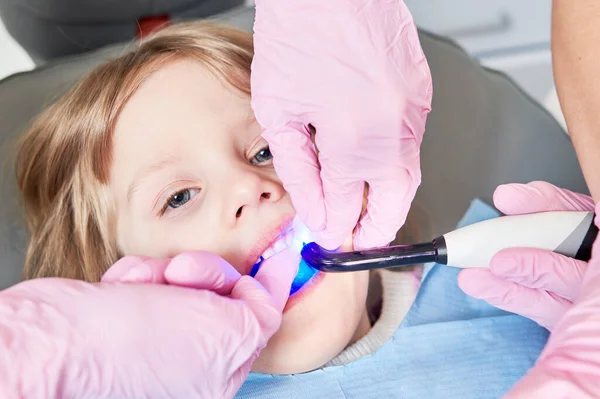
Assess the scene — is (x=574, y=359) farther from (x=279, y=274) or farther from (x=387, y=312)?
(x=387, y=312)

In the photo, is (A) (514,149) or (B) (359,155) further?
(A) (514,149)

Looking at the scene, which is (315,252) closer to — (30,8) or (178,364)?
(178,364)

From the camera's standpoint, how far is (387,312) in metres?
1.26

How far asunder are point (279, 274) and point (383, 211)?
0.19 meters

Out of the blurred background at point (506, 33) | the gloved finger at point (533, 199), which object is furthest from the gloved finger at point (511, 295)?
the blurred background at point (506, 33)

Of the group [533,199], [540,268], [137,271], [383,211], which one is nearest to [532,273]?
[540,268]

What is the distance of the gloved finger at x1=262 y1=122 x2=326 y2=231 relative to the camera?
2.94ft

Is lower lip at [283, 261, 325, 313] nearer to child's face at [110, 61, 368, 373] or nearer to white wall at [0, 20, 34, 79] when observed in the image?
child's face at [110, 61, 368, 373]

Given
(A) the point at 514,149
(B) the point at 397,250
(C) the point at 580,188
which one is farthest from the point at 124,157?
(C) the point at 580,188

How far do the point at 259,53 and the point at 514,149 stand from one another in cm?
88

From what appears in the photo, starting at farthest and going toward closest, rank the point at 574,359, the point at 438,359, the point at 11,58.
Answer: the point at 11,58
the point at 438,359
the point at 574,359

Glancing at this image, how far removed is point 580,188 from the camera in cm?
152

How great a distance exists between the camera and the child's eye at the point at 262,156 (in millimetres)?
1103

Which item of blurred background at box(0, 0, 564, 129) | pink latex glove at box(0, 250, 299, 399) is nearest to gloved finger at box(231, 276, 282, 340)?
pink latex glove at box(0, 250, 299, 399)
